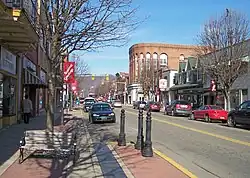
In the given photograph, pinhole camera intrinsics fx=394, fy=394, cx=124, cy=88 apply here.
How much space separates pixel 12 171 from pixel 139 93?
8562 centimetres

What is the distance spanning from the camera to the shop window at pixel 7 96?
62.4ft

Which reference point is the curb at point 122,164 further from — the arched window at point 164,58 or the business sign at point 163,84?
the arched window at point 164,58

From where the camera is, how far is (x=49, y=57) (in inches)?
470

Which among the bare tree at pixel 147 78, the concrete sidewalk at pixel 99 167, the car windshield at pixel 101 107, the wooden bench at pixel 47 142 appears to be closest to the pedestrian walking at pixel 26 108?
the car windshield at pixel 101 107

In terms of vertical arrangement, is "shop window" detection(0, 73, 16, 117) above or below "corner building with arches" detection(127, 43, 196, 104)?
below

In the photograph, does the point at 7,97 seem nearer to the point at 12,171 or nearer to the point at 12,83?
the point at 12,83

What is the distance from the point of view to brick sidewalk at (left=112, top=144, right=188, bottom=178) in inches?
341

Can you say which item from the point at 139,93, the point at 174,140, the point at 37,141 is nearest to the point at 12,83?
the point at 174,140

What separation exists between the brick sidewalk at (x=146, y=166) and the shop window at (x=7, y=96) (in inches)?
355

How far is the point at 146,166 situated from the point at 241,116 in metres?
15.3

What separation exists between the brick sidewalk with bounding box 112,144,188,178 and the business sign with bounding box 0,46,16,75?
8193 mm

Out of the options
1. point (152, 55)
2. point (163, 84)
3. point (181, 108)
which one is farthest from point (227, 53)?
point (152, 55)

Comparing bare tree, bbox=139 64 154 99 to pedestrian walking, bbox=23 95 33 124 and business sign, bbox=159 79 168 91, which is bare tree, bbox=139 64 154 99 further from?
pedestrian walking, bbox=23 95 33 124

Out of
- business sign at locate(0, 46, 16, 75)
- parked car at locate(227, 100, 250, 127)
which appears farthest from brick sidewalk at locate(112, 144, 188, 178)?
parked car at locate(227, 100, 250, 127)
